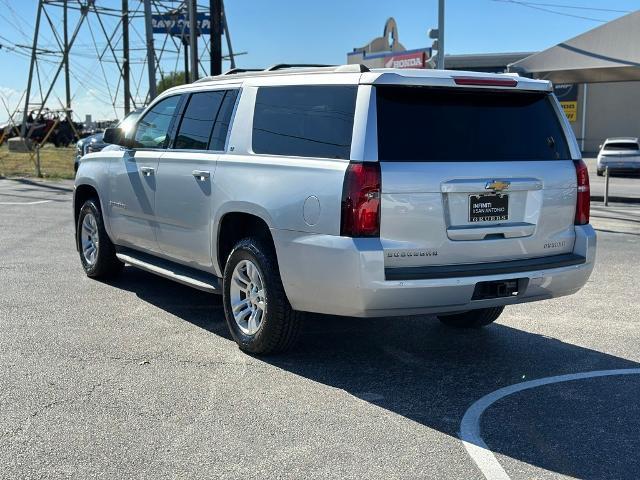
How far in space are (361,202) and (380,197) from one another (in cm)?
12

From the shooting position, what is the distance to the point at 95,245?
323 inches

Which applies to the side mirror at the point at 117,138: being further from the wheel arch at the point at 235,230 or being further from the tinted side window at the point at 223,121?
the wheel arch at the point at 235,230

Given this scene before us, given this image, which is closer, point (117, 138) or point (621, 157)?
point (117, 138)

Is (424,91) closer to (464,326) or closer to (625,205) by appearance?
(464,326)

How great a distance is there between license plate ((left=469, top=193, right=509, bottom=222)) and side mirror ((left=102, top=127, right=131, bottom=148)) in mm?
3703

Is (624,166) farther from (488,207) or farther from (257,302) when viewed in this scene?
(257,302)

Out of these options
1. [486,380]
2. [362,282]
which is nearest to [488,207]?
[362,282]

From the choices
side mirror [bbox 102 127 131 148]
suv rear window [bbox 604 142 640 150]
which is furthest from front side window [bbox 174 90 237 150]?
suv rear window [bbox 604 142 640 150]

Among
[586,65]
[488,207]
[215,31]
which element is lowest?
[488,207]

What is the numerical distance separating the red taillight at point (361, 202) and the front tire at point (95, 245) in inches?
152

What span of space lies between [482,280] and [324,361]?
4.31ft

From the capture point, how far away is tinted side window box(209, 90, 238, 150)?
6.14m

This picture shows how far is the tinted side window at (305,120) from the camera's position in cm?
507

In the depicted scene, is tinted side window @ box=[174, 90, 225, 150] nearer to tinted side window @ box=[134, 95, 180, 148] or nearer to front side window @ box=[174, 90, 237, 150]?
front side window @ box=[174, 90, 237, 150]
